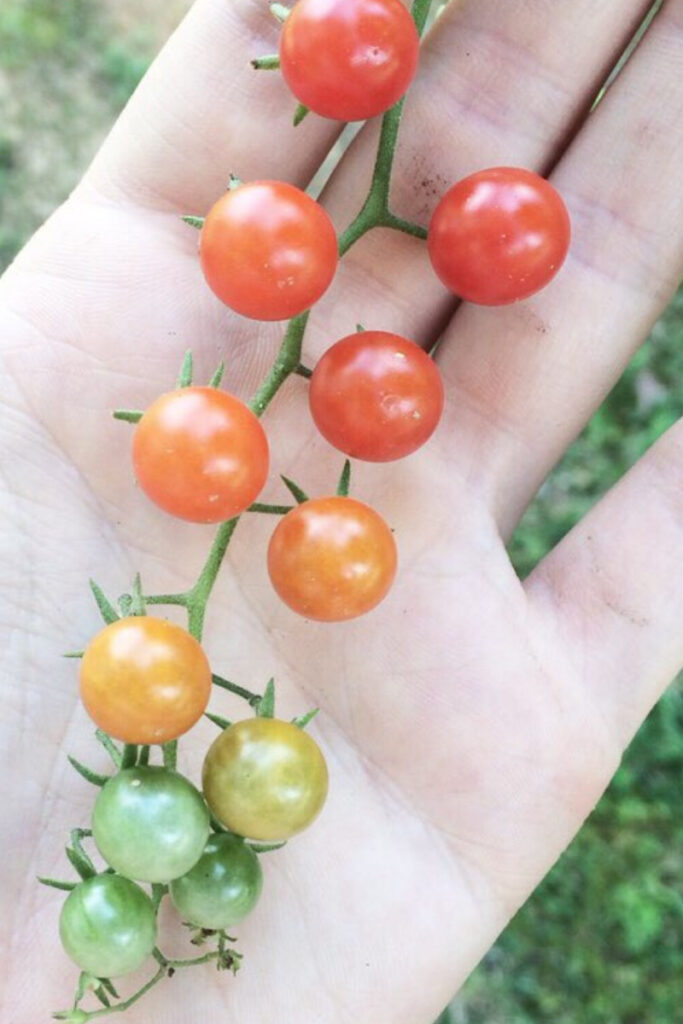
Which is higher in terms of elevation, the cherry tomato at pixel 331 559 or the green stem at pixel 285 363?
the green stem at pixel 285 363

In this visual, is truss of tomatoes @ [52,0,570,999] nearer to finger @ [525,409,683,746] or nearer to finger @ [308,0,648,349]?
finger @ [308,0,648,349]

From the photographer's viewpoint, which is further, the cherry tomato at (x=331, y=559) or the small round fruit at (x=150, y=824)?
the cherry tomato at (x=331, y=559)

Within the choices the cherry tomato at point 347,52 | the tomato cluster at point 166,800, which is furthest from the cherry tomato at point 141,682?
the cherry tomato at point 347,52

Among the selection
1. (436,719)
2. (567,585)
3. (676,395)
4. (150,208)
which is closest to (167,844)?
(436,719)

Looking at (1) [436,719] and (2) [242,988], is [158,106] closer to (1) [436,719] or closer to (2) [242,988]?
(1) [436,719]

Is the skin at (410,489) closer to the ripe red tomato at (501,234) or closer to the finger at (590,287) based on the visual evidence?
the finger at (590,287)

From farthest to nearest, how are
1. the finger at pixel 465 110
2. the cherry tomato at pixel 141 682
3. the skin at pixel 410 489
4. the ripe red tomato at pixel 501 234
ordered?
the finger at pixel 465 110 → the skin at pixel 410 489 → the ripe red tomato at pixel 501 234 → the cherry tomato at pixel 141 682

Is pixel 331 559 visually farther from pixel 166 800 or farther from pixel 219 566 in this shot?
pixel 166 800
